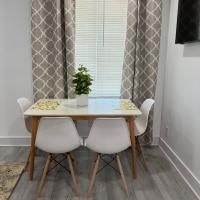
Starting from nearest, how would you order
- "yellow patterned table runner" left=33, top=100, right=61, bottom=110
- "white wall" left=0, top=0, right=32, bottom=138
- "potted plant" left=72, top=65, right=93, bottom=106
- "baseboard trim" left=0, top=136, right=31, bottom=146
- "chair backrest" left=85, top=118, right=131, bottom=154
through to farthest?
"chair backrest" left=85, top=118, right=131, bottom=154
"yellow patterned table runner" left=33, top=100, right=61, bottom=110
"potted plant" left=72, top=65, right=93, bottom=106
"white wall" left=0, top=0, right=32, bottom=138
"baseboard trim" left=0, top=136, right=31, bottom=146

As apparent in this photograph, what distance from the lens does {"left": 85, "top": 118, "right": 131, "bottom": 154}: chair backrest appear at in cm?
222

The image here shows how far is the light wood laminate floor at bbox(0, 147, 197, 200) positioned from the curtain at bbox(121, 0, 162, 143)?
0.84 m

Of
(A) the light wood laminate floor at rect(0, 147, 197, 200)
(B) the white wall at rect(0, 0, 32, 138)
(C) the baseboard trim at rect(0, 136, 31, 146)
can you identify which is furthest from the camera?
(C) the baseboard trim at rect(0, 136, 31, 146)

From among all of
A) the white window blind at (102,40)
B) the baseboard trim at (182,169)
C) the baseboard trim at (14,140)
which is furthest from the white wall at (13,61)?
the baseboard trim at (182,169)

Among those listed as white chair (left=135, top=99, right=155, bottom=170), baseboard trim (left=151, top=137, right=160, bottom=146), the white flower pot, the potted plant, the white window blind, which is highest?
the white window blind

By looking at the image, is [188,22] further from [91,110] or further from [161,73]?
[91,110]

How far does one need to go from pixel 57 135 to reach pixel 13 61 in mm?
1698

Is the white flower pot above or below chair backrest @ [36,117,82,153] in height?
above

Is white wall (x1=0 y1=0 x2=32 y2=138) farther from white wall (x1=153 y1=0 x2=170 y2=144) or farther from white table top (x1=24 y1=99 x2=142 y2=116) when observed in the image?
white wall (x1=153 y1=0 x2=170 y2=144)

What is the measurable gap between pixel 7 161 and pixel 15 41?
1.68 meters

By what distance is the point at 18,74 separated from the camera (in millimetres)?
3492

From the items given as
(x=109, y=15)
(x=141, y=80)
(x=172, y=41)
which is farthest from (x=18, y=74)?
(x=172, y=41)

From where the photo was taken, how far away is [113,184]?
2.61 m

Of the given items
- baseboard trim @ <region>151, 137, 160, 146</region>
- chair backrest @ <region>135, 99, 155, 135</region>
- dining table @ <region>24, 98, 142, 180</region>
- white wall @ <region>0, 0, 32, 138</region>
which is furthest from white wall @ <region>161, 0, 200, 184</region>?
white wall @ <region>0, 0, 32, 138</region>
